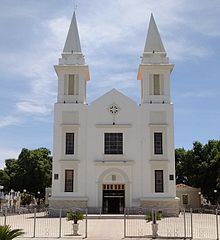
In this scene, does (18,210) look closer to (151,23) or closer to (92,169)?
(92,169)

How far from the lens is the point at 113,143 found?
42.5 meters

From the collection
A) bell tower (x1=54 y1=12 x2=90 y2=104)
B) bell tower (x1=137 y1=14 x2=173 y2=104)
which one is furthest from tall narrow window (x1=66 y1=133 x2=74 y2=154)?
bell tower (x1=137 y1=14 x2=173 y2=104)

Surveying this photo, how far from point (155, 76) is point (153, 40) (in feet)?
13.6

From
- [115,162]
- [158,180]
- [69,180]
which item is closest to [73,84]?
[115,162]

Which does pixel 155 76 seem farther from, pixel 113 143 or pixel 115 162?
pixel 115 162

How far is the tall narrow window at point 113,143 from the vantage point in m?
42.3

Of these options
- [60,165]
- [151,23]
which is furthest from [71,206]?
[151,23]

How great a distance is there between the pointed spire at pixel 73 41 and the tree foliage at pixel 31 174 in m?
23.2

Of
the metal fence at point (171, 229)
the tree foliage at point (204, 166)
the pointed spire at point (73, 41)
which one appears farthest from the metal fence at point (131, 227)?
the pointed spire at point (73, 41)

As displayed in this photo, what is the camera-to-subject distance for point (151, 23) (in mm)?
46312

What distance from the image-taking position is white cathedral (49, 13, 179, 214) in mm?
41094

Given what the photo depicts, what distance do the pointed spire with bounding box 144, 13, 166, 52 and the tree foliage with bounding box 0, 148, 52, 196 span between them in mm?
26677

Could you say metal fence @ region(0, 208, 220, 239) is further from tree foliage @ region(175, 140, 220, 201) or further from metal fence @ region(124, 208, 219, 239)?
tree foliage @ region(175, 140, 220, 201)

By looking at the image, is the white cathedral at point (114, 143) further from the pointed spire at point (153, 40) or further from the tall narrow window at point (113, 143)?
the pointed spire at point (153, 40)
